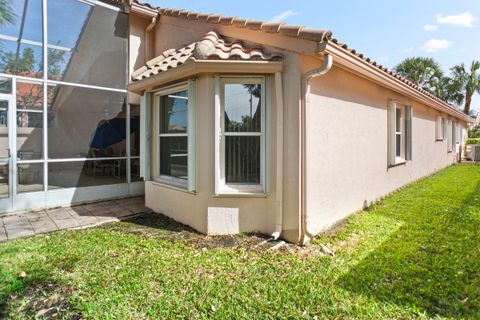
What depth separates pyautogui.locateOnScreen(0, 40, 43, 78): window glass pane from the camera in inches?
279

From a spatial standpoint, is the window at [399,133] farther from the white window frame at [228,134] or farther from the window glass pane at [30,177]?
the window glass pane at [30,177]

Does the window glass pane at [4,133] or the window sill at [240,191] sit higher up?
the window glass pane at [4,133]

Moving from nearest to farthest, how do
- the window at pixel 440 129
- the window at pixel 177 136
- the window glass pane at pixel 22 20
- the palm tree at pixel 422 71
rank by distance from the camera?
the window at pixel 177 136 → the window glass pane at pixel 22 20 → the window at pixel 440 129 → the palm tree at pixel 422 71

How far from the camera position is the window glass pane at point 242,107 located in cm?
551

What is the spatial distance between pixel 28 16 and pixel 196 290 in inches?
320

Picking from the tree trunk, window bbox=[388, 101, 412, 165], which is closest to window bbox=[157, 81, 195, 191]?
window bbox=[388, 101, 412, 165]

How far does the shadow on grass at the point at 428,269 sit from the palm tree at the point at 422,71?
31.2 m

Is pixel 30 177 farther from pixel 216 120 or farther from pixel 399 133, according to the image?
pixel 399 133

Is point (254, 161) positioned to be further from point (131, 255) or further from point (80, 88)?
point (80, 88)

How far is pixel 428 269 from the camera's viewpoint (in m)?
4.23

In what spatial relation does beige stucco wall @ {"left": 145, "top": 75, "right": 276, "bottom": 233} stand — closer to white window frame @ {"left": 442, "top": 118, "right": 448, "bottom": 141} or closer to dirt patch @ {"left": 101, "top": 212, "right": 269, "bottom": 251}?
dirt patch @ {"left": 101, "top": 212, "right": 269, "bottom": 251}

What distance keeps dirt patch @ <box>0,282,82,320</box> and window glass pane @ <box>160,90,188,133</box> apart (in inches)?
146

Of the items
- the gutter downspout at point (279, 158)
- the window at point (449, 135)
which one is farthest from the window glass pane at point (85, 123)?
the window at point (449, 135)

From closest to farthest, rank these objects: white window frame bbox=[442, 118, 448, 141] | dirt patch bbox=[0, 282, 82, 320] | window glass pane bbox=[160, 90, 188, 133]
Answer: dirt patch bbox=[0, 282, 82, 320]
window glass pane bbox=[160, 90, 188, 133]
white window frame bbox=[442, 118, 448, 141]
